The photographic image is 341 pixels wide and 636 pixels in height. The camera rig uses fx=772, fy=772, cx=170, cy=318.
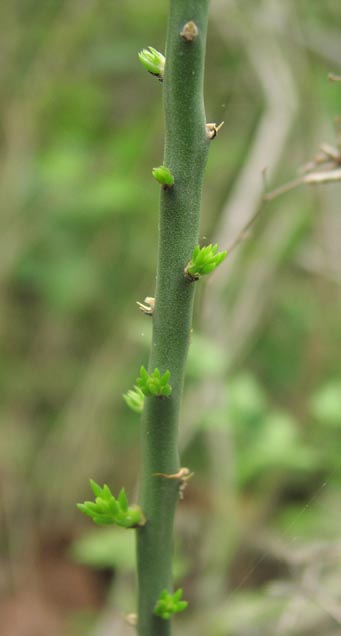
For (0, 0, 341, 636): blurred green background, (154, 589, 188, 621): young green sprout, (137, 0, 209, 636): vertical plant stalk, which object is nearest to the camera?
(137, 0, 209, 636): vertical plant stalk

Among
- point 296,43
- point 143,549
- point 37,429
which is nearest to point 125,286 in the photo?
point 37,429

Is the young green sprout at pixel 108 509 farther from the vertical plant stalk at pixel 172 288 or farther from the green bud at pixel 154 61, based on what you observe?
the green bud at pixel 154 61

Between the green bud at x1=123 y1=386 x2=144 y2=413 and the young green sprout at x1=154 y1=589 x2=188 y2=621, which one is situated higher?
the green bud at x1=123 y1=386 x2=144 y2=413

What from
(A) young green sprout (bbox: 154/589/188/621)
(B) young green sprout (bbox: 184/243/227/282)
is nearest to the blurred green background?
(A) young green sprout (bbox: 154/589/188/621)

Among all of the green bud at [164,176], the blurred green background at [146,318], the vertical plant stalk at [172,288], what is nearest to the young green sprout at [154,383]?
the vertical plant stalk at [172,288]

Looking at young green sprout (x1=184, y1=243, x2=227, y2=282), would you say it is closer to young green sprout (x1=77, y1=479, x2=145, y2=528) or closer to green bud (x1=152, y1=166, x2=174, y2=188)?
green bud (x1=152, y1=166, x2=174, y2=188)

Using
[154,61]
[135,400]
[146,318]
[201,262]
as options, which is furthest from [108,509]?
[146,318]

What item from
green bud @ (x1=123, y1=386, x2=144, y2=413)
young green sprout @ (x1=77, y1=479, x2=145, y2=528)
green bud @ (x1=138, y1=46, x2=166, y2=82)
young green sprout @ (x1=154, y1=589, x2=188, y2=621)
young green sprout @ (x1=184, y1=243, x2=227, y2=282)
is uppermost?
green bud @ (x1=138, y1=46, x2=166, y2=82)
